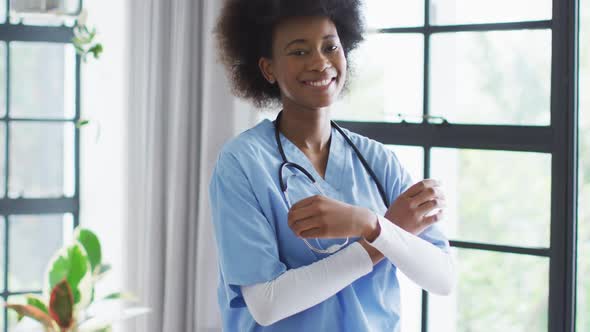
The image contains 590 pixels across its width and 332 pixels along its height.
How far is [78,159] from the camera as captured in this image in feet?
9.71

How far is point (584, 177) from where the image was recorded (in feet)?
7.35

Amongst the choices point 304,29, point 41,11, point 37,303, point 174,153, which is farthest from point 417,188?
point 41,11

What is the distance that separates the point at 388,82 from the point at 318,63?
110 centimetres

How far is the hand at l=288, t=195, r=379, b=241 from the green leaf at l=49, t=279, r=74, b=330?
1.23m

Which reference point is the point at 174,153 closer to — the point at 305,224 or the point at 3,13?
the point at 3,13

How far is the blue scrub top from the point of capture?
59.6 inches

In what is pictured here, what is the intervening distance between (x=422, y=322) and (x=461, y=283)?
0.18 m

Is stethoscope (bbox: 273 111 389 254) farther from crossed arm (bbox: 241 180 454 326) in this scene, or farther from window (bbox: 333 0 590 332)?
window (bbox: 333 0 590 332)

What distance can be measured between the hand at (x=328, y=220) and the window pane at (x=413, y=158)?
45.3 inches

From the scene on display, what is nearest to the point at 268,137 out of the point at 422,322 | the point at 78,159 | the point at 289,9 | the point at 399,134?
the point at 289,9

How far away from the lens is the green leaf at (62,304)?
2.42 metres

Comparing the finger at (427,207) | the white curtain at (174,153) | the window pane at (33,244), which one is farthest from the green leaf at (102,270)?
the finger at (427,207)

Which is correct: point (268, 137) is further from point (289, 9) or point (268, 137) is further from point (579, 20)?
point (579, 20)

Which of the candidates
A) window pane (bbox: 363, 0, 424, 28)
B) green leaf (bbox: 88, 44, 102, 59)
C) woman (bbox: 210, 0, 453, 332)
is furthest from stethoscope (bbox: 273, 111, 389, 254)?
green leaf (bbox: 88, 44, 102, 59)
